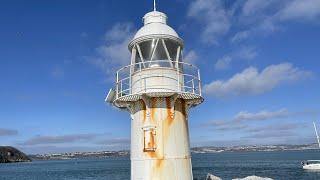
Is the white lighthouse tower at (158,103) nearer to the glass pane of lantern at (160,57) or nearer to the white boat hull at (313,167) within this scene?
the glass pane of lantern at (160,57)

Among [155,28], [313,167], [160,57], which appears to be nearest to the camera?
[155,28]

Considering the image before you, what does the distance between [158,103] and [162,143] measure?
1212 mm

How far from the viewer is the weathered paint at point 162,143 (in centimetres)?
1015

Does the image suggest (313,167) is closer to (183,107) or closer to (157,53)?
(183,107)

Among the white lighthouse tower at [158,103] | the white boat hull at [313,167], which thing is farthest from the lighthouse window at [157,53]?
the white boat hull at [313,167]

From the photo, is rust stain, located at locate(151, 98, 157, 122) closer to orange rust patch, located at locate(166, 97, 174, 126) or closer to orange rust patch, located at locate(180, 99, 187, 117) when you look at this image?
orange rust patch, located at locate(166, 97, 174, 126)

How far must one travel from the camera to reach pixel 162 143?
33.6 ft

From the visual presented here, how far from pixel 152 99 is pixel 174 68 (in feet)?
4.23

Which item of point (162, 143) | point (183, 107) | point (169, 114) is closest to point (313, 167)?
point (183, 107)

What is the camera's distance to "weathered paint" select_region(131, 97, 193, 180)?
10148mm

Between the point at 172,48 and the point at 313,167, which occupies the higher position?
the point at 172,48

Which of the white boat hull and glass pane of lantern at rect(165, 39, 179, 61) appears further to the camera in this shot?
the white boat hull

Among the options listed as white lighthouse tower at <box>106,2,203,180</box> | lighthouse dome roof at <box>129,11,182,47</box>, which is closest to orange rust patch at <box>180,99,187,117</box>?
white lighthouse tower at <box>106,2,203,180</box>

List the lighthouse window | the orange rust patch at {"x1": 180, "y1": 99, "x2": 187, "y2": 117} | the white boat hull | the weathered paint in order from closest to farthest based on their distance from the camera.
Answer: the weathered paint, the orange rust patch at {"x1": 180, "y1": 99, "x2": 187, "y2": 117}, the lighthouse window, the white boat hull
